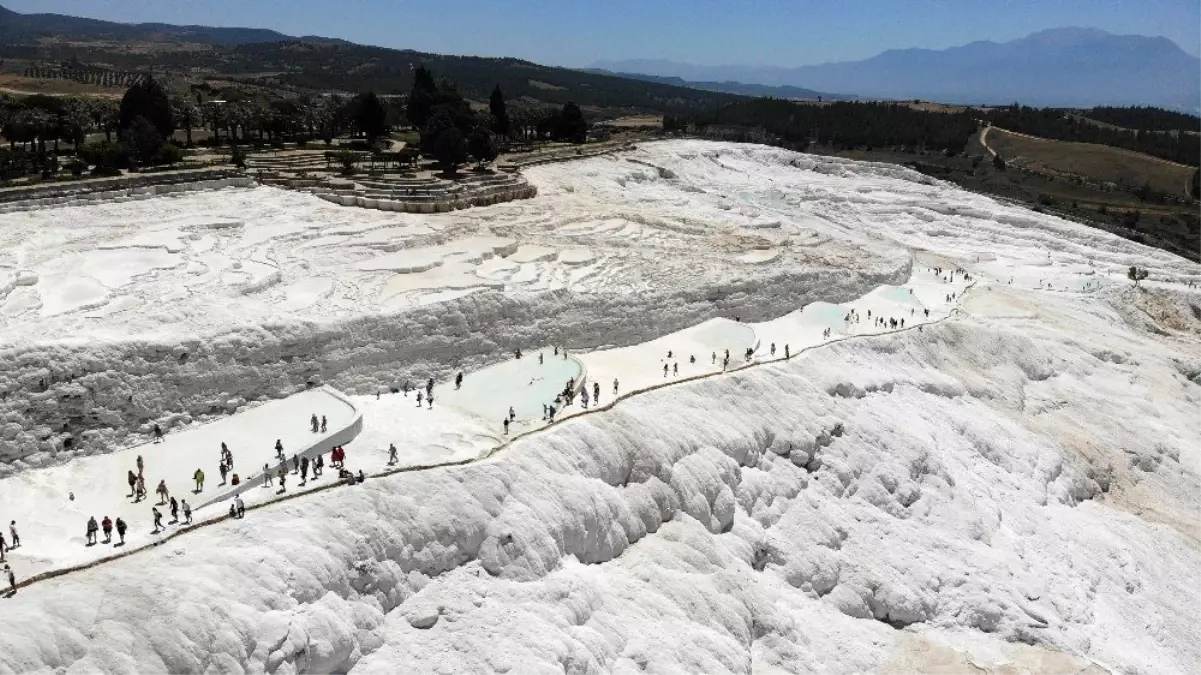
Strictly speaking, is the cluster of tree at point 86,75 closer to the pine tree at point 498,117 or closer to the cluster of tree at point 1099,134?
the pine tree at point 498,117

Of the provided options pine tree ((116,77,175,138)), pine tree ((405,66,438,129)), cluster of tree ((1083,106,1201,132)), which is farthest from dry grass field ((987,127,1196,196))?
pine tree ((116,77,175,138))

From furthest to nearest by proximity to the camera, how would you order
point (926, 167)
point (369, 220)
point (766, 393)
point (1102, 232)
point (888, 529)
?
point (926, 167) < point (1102, 232) < point (369, 220) < point (766, 393) < point (888, 529)

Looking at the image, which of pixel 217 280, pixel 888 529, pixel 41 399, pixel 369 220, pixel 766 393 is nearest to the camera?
pixel 41 399

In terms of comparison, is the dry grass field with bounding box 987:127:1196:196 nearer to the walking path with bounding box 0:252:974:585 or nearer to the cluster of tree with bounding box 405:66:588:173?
the cluster of tree with bounding box 405:66:588:173

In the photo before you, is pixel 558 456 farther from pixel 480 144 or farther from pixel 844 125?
pixel 844 125

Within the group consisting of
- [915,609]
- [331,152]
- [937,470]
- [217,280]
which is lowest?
[915,609]

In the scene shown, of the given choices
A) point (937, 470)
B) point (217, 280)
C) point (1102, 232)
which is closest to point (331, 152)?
point (217, 280)

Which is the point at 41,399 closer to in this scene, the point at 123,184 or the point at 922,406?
the point at 123,184
